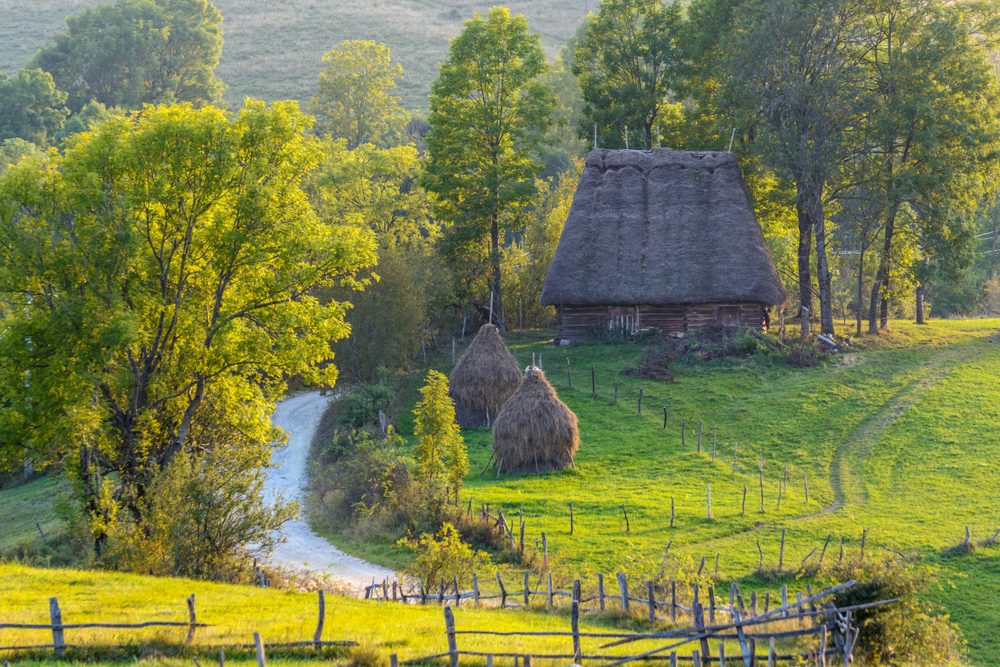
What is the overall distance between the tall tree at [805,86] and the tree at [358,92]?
33785 mm

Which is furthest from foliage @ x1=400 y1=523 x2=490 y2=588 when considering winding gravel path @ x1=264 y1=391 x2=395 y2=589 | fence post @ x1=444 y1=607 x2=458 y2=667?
fence post @ x1=444 y1=607 x2=458 y2=667

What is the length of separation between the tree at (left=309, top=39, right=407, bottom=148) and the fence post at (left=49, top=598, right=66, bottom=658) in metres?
61.1

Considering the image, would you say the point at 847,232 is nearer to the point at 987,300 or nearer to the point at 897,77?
the point at 897,77

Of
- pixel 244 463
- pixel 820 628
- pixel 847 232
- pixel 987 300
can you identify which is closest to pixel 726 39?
Result: pixel 847 232

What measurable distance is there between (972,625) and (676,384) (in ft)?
64.2

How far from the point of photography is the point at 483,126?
1992 inches

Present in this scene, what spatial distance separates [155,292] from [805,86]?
29.6 metres

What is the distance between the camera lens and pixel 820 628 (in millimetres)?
15891

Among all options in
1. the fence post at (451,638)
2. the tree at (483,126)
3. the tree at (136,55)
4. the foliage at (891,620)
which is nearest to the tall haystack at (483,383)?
the tree at (483,126)

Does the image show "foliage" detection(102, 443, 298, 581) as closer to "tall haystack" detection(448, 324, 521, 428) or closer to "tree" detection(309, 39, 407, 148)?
"tall haystack" detection(448, 324, 521, 428)

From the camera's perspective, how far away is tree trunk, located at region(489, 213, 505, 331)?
165ft

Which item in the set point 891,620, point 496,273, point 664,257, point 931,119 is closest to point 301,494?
point 891,620

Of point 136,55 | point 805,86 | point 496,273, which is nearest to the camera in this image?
point 805,86

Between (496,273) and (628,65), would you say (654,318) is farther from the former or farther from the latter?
(628,65)
